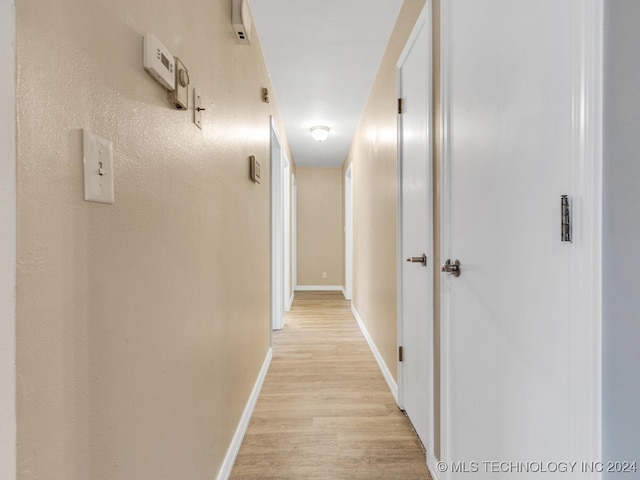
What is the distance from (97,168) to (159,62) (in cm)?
38

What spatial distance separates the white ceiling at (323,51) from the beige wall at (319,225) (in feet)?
8.35

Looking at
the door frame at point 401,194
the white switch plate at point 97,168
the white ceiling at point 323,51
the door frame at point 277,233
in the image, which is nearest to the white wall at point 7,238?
the white switch plate at point 97,168

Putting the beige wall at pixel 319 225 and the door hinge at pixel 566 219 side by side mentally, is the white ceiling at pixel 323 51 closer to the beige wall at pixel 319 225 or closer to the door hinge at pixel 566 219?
the door hinge at pixel 566 219

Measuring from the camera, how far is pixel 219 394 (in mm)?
1392

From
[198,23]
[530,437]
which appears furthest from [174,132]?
[530,437]

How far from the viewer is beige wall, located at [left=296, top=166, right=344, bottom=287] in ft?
21.9

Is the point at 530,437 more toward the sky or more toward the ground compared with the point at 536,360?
more toward the ground

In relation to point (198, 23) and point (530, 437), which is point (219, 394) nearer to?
point (530, 437)

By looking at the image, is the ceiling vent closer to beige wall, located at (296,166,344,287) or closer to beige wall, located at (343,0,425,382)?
beige wall, located at (343,0,425,382)

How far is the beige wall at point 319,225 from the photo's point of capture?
21.9 feet

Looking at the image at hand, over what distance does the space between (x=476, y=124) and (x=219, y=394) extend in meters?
1.42

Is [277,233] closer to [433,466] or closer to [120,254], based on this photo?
[433,466]
